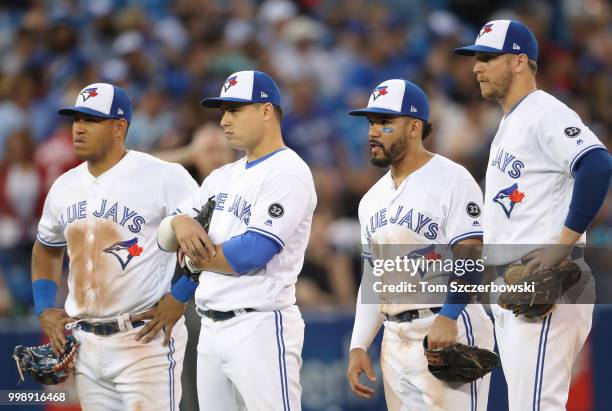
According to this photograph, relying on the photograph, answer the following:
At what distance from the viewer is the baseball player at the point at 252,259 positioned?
219 inches

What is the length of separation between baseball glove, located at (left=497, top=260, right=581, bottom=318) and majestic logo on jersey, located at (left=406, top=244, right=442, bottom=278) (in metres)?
0.53

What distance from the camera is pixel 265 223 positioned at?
18.3 ft

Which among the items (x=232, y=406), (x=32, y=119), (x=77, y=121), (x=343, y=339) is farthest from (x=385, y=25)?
(x=232, y=406)

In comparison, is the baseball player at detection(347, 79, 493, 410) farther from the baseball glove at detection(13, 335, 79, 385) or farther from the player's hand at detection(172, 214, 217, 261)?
the baseball glove at detection(13, 335, 79, 385)

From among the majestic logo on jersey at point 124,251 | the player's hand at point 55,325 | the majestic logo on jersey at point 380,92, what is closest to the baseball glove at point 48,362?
the player's hand at point 55,325

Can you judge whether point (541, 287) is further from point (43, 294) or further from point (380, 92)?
point (43, 294)

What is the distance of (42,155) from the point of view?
34.9ft

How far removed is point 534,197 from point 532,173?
0.39 feet

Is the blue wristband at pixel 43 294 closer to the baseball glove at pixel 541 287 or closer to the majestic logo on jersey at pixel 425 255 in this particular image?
the majestic logo on jersey at pixel 425 255

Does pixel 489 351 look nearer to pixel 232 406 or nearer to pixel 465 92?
pixel 232 406

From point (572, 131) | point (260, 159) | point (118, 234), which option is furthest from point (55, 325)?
point (572, 131)

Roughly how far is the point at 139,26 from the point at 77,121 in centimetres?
621

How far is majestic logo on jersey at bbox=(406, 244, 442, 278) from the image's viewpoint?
5.74m

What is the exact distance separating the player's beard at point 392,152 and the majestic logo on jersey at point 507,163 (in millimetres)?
512
